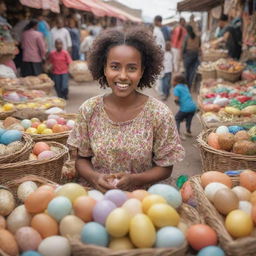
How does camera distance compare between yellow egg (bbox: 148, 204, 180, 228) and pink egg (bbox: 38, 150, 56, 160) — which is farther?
pink egg (bbox: 38, 150, 56, 160)

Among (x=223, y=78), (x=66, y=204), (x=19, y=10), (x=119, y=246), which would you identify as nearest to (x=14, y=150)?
(x=66, y=204)

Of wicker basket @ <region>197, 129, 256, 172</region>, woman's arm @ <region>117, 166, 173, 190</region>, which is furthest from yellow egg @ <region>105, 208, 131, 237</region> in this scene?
wicker basket @ <region>197, 129, 256, 172</region>

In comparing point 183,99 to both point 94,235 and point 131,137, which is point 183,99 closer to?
→ point 131,137

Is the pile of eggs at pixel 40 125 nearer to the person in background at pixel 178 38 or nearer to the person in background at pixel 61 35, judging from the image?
the person in background at pixel 61 35

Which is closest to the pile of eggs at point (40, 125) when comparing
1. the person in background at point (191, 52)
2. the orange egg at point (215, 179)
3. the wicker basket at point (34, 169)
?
the wicker basket at point (34, 169)

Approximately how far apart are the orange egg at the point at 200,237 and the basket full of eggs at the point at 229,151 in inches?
64.3

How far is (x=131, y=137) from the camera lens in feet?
7.00

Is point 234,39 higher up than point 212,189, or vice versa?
point 234,39

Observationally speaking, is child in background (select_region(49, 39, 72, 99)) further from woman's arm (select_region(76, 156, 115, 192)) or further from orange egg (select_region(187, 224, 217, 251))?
orange egg (select_region(187, 224, 217, 251))

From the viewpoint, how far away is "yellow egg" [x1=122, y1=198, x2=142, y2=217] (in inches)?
56.7

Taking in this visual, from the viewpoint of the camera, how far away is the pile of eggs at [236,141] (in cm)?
300

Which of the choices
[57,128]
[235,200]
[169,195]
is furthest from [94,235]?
[57,128]

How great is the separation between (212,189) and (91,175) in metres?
0.78

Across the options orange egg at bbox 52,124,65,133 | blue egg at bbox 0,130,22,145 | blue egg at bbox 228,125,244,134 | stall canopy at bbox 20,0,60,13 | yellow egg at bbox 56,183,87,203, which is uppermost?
stall canopy at bbox 20,0,60,13
